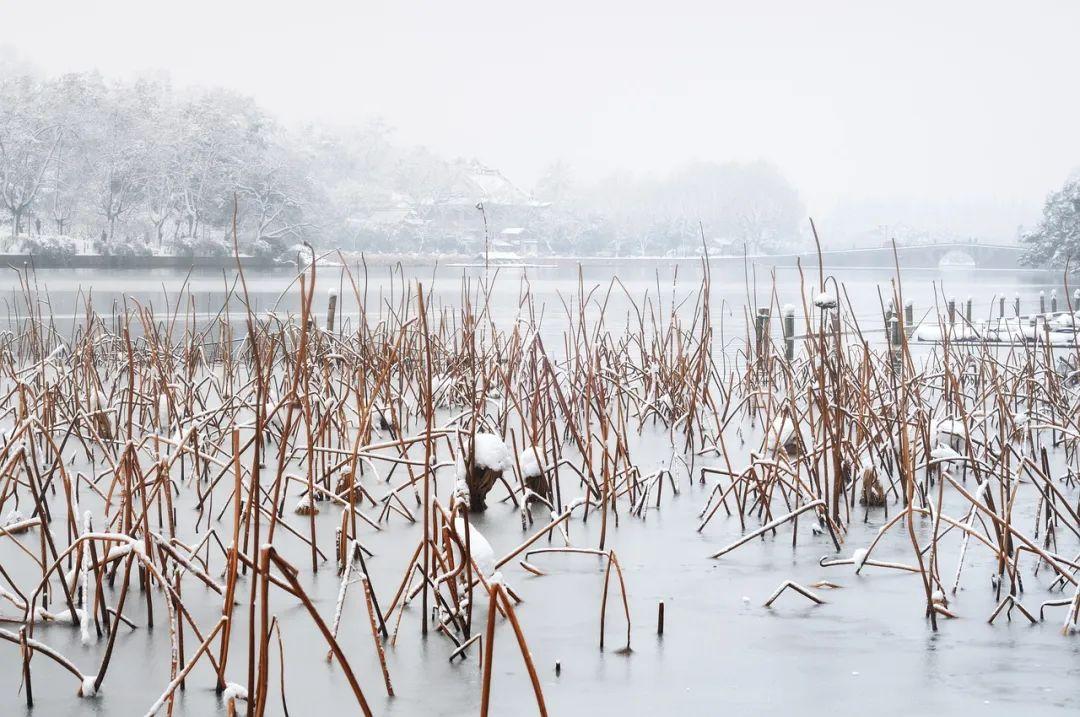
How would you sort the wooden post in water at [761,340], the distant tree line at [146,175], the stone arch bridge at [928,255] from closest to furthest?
the wooden post in water at [761,340], the distant tree line at [146,175], the stone arch bridge at [928,255]

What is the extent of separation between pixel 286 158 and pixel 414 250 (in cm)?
2016

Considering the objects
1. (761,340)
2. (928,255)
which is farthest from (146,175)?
(761,340)

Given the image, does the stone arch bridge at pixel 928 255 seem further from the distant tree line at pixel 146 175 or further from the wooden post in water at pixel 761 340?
the wooden post in water at pixel 761 340

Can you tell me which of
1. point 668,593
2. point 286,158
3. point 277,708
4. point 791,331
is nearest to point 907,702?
point 668,593

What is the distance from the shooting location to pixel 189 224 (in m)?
46.6

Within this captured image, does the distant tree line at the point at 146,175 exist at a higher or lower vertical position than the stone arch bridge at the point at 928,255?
higher

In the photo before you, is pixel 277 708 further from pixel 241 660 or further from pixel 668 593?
pixel 668 593

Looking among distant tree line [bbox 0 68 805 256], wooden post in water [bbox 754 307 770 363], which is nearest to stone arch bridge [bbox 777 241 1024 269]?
distant tree line [bbox 0 68 805 256]

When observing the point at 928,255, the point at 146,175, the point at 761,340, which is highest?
the point at 146,175

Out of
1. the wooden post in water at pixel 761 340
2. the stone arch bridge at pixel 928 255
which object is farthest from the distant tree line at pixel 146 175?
the wooden post in water at pixel 761 340

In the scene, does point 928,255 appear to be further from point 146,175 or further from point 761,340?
point 761,340

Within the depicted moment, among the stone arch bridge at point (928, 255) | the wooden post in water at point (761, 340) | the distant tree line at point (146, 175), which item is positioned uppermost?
the distant tree line at point (146, 175)

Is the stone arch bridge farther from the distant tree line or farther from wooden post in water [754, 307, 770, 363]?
wooden post in water [754, 307, 770, 363]

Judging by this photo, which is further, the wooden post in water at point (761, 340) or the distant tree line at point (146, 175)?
the distant tree line at point (146, 175)
